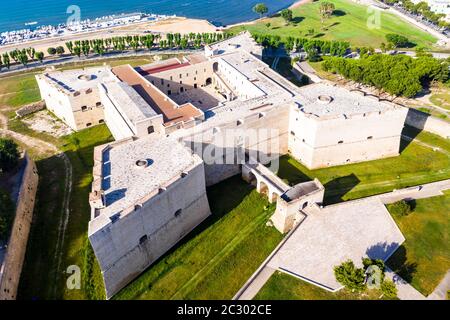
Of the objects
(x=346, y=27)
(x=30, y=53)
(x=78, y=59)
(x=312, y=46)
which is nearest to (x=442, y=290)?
(x=312, y=46)

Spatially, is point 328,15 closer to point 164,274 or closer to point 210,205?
point 210,205

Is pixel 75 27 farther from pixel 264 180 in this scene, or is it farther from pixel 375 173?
pixel 375 173

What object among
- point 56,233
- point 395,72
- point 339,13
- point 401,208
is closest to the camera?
point 56,233

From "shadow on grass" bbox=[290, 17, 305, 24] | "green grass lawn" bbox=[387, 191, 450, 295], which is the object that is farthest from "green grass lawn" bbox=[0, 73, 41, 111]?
"shadow on grass" bbox=[290, 17, 305, 24]

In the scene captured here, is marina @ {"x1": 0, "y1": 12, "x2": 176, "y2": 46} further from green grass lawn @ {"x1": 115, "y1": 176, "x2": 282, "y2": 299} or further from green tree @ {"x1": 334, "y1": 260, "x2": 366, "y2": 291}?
green tree @ {"x1": 334, "y1": 260, "x2": 366, "y2": 291}

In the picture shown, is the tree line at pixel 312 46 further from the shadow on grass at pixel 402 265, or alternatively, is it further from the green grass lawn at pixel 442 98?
the shadow on grass at pixel 402 265

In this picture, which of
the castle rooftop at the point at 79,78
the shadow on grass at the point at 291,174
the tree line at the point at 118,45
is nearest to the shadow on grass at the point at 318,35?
the tree line at the point at 118,45
